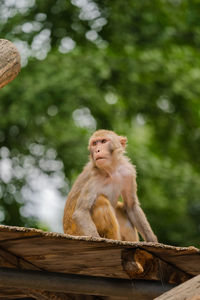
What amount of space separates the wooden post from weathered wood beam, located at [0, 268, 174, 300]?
1445 millimetres

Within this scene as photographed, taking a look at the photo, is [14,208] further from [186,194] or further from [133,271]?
[133,271]

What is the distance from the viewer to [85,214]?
6738 millimetres

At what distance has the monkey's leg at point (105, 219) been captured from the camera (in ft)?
21.7

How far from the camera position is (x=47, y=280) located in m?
4.57

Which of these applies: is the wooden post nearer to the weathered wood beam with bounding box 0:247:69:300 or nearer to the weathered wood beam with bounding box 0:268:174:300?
the weathered wood beam with bounding box 0:247:69:300

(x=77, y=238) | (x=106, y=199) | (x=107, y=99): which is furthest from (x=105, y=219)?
(x=107, y=99)

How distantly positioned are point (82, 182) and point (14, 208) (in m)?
9.16

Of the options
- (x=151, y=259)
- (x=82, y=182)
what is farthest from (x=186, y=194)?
(x=151, y=259)

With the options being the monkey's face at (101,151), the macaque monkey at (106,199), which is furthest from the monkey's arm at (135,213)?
the monkey's face at (101,151)

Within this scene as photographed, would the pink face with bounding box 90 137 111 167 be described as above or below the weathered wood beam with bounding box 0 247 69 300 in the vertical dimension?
above

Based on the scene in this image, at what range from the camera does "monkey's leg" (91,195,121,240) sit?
6.63 m

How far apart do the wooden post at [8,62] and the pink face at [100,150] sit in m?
2.14

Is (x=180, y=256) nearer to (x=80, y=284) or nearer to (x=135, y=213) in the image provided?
(x=80, y=284)

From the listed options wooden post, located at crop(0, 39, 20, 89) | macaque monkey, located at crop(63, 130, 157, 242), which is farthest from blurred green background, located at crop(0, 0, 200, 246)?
wooden post, located at crop(0, 39, 20, 89)
